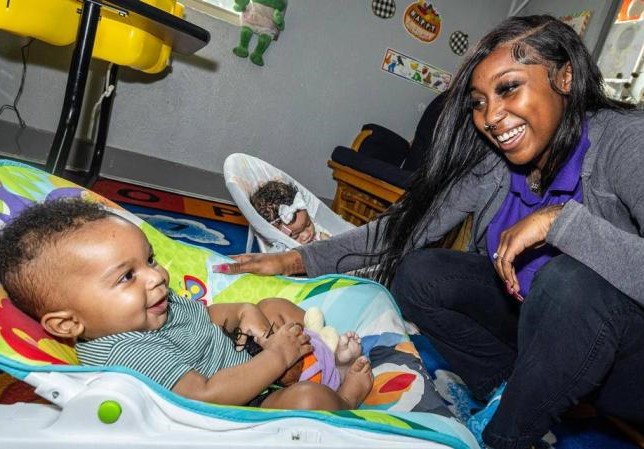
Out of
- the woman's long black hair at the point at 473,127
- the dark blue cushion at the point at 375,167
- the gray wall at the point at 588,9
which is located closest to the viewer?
the woman's long black hair at the point at 473,127

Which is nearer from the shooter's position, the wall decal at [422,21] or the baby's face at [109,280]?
the baby's face at [109,280]

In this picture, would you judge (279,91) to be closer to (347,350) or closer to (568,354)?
(347,350)

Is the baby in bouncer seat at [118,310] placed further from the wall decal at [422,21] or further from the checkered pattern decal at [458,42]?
the checkered pattern decal at [458,42]

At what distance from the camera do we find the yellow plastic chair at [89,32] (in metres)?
1.30

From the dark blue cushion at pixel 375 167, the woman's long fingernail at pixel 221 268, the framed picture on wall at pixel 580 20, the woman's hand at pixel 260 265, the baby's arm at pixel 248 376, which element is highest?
the framed picture on wall at pixel 580 20

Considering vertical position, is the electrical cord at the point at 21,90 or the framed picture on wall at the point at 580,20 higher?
the framed picture on wall at the point at 580,20

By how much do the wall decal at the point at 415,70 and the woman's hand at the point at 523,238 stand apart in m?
2.69

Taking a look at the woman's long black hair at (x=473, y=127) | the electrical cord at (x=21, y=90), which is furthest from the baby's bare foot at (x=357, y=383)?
the electrical cord at (x=21, y=90)

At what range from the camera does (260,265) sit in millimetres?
1093

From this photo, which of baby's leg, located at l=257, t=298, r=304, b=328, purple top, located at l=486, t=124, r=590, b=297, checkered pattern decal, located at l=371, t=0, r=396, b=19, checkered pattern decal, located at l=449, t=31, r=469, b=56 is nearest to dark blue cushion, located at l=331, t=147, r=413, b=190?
purple top, located at l=486, t=124, r=590, b=297

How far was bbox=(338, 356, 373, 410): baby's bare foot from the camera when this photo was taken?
0.84 meters

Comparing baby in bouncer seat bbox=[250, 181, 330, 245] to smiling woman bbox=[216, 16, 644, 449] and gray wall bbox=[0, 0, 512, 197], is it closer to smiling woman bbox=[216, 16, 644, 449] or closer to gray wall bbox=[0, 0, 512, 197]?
smiling woman bbox=[216, 16, 644, 449]

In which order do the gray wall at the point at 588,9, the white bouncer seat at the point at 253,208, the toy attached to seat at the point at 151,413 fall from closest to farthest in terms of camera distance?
the toy attached to seat at the point at 151,413
the white bouncer seat at the point at 253,208
the gray wall at the point at 588,9

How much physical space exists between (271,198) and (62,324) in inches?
43.2
